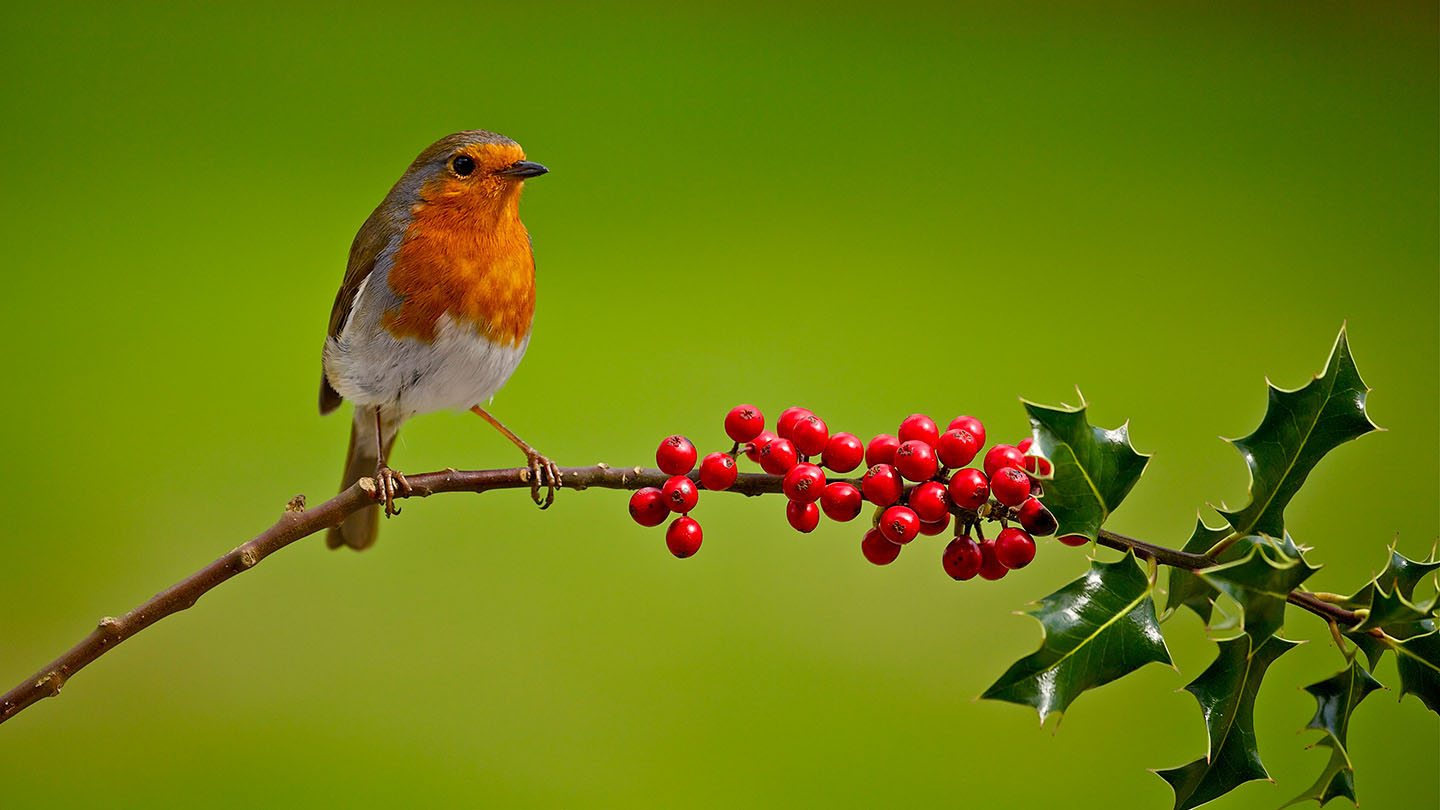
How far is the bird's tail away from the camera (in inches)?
40.2

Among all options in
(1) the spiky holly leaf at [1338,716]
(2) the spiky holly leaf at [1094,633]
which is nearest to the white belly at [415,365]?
(2) the spiky holly leaf at [1094,633]

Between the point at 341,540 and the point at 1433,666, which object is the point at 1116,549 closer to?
the point at 1433,666

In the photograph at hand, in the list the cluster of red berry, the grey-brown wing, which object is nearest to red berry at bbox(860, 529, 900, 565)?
the cluster of red berry

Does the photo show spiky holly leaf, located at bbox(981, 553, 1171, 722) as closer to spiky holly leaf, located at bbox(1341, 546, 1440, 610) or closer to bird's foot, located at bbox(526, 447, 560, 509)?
spiky holly leaf, located at bbox(1341, 546, 1440, 610)

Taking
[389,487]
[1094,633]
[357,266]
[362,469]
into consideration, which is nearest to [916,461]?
[1094,633]

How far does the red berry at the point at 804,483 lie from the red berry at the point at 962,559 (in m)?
0.08

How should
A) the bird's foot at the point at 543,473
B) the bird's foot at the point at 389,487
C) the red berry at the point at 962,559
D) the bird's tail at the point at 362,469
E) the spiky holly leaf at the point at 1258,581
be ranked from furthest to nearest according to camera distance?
1. the bird's tail at the point at 362,469
2. the bird's foot at the point at 543,473
3. the bird's foot at the point at 389,487
4. the red berry at the point at 962,559
5. the spiky holly leaf at the point at 1258,581

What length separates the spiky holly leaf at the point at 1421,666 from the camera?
598 mm

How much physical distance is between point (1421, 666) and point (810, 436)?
37 cm

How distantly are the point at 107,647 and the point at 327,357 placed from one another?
1.24 ft

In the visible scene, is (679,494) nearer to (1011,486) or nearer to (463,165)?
(1011,486)

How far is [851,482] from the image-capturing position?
63 centimetres

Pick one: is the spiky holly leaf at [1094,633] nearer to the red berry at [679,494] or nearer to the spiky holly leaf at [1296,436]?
the spiky holly leaf at [1296,436]

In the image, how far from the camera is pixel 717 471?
0.62m
